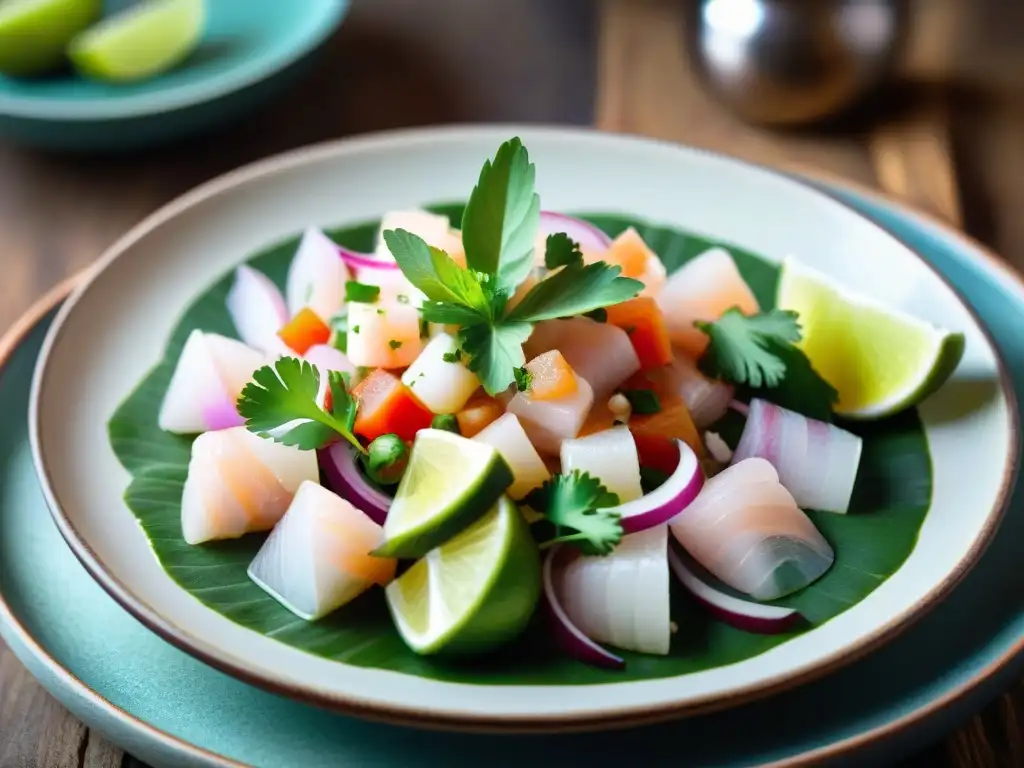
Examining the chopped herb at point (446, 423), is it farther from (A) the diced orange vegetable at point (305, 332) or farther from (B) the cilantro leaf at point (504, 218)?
(A) the diced orange vegetable at point (305, 332)

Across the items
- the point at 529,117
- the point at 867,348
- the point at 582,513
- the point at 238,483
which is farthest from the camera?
the point at 529,117

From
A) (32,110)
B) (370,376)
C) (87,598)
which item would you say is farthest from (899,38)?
(87,598)

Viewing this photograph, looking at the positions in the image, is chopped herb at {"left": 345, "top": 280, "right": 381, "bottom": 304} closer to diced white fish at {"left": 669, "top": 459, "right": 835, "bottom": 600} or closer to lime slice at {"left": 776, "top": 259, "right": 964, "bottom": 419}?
diced white fish at {"left": 669, "top": 459, "right": 835, "bottom": 600}

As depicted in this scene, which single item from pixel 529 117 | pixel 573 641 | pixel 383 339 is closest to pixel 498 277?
pixel 383 339

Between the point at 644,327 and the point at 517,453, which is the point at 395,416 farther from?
the point at 644,327

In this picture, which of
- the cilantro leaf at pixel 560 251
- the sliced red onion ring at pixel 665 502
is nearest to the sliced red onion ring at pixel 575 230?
the cilantro leaf at pixel 560 251

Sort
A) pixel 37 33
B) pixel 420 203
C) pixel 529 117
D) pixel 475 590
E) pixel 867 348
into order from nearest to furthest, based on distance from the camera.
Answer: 1. pixel 475 590
2. pixel 867 348
3. pixel 420 203
4. pixel 37 33
5. pixel 529 117
